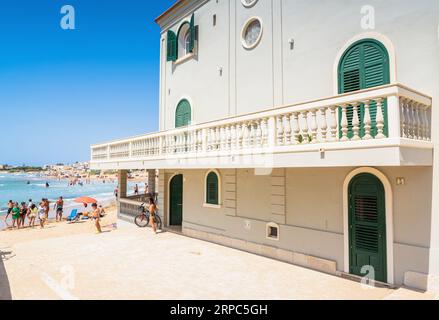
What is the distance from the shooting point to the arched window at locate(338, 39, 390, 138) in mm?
7430

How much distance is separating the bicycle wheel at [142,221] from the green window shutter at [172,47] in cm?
839

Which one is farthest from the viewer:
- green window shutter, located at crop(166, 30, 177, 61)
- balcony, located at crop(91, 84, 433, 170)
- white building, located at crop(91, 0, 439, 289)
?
green window shutter, located at crop(166, 30, 177, 61)

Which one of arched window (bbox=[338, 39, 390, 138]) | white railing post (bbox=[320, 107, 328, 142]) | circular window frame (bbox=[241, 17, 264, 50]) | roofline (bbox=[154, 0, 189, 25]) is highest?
roofline (bbox=[154, 0, 189, 25])

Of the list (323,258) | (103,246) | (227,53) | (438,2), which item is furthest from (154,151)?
(438,2)

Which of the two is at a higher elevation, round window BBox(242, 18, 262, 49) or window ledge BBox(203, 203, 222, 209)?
round window BBox(242, 18, 262, 49)

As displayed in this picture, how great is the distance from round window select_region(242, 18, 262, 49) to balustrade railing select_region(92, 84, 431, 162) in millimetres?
3867

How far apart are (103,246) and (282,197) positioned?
24.3ft

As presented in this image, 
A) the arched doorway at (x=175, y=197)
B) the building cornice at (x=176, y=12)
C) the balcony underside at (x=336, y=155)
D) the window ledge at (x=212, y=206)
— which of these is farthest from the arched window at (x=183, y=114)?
the balcony underside at (x=336, y=155)

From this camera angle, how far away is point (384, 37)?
743 cm

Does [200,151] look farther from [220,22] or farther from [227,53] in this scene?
[220,22]

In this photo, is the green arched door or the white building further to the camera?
the green arched door

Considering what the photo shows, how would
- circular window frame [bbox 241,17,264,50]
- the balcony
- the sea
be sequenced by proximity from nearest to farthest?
the balcony → circular window frame [bbox 241,17,264,50] → the sea

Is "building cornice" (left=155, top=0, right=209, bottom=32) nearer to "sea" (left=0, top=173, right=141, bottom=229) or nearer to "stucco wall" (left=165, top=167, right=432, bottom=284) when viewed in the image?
"stucco wall" (left=165, top=167, right=432, bottom=284)

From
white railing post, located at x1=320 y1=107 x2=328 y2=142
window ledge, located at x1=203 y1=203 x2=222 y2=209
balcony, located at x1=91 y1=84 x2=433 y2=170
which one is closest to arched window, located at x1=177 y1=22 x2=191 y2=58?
balcony, located at x1=91 y1=84 x2=433 y2=170
